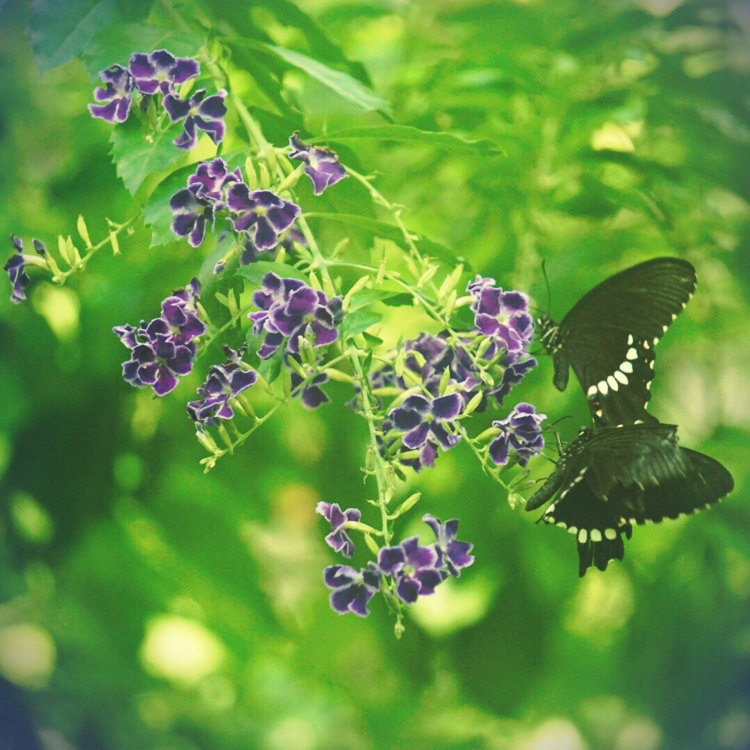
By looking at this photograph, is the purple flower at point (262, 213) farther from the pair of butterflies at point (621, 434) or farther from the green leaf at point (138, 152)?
the pair of butterflies at point (621, 434)

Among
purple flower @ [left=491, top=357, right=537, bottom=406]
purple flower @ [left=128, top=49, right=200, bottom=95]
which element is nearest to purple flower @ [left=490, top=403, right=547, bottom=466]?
purple flower @ [left=491, top=357, right=537, bottom=406]

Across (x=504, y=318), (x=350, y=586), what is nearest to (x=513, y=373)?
(x=504, y=318)

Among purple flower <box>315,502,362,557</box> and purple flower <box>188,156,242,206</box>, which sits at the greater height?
purple flower <box>188,156,242,206</box>

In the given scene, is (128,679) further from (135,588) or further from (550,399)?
(550,399)

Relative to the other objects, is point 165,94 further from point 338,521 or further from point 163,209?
point 338,521

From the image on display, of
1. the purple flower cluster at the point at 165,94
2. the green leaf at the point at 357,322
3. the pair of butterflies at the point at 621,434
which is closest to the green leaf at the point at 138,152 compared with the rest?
the purple flower cluster at the point at 165,94

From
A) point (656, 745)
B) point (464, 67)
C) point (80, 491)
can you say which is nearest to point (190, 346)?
point (80, 491)

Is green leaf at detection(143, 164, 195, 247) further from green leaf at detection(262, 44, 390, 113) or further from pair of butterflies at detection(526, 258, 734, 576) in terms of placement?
pair of butterflies at detection(526, 258, 734, 576)
